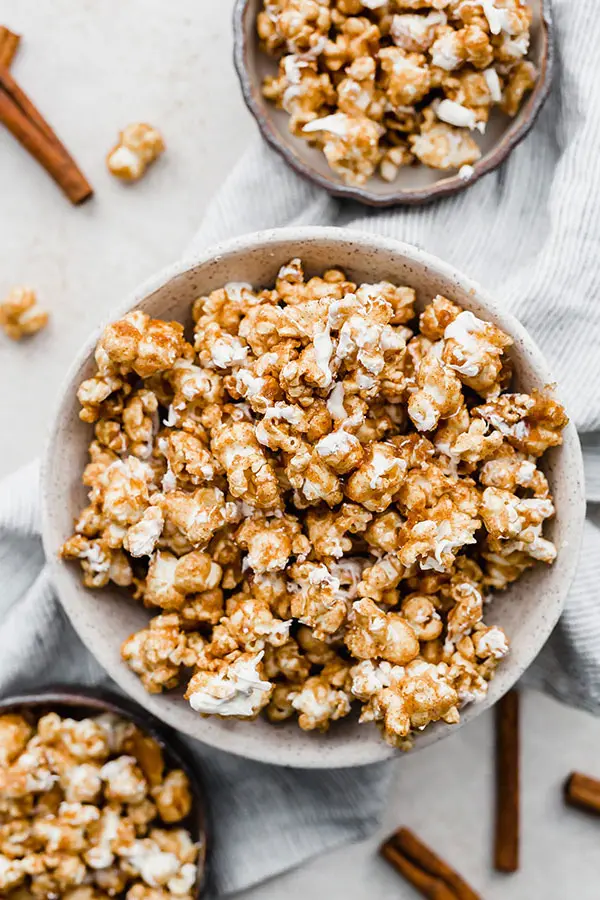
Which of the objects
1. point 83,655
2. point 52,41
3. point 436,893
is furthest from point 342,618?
point 52,41

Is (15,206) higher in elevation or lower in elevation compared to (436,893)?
higher

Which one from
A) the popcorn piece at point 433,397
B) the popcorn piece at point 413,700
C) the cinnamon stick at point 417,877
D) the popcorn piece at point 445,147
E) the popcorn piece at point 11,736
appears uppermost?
the popcorn piece at point 433,397

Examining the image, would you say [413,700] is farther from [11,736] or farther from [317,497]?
[11,736]

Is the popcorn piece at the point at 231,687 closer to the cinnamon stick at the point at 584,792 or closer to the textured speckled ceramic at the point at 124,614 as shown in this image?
the textured speckled ceramic at the point at 124,614

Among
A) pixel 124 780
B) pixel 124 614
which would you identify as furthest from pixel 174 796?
pixel 124 614

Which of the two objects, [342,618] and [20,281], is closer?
[342,618]

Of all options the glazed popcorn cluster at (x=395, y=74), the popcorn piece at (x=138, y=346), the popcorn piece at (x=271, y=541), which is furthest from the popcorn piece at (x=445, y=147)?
the popcorn piece at (x=271, y=541)

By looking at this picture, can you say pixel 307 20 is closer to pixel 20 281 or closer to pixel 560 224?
pixel 560 224

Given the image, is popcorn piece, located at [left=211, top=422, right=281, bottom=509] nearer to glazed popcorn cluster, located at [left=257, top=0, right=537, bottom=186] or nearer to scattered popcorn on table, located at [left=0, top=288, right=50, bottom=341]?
glazed popcorn cluster, located at [left=257, top=0, right=537, bottom=186]
